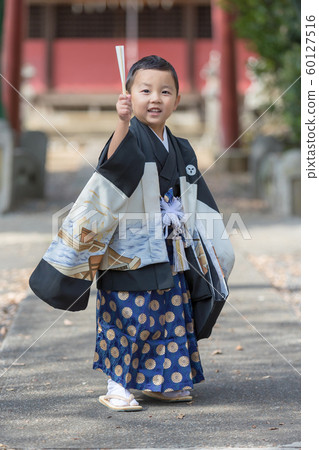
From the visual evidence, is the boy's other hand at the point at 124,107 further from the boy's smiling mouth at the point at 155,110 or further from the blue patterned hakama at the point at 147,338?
the blue patterned hakama at the point at 147,338

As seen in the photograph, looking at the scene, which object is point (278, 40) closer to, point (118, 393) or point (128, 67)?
point (128, 67)

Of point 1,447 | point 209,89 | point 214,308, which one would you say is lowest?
point 1,447

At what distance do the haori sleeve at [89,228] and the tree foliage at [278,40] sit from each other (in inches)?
261

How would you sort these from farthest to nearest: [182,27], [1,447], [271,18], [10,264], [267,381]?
[182,27], [271,18], [10,264], [267,381], [1,447]

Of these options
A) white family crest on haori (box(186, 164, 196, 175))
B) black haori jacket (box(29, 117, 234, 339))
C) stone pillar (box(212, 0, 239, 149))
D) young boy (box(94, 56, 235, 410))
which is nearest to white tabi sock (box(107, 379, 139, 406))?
young boy (box(94, 56, 235, 410))

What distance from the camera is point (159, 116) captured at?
3.41 m

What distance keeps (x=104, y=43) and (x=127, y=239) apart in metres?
15.3

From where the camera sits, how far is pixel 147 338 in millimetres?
3418

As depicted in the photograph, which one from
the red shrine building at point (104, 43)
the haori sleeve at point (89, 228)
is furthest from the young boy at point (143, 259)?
the red shrine building at point (104, 43)

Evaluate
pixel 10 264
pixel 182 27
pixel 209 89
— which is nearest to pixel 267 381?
pixel 10 264
